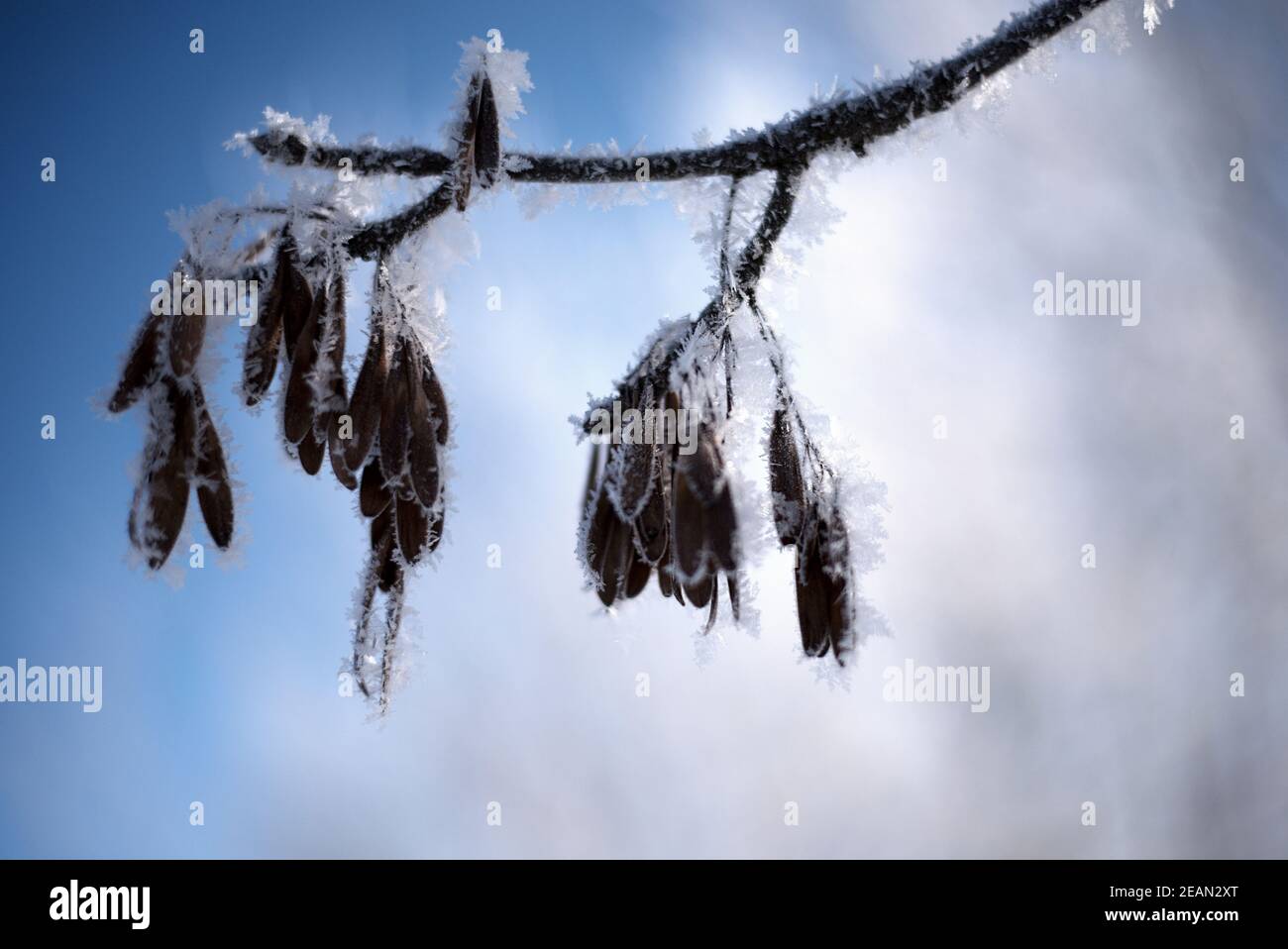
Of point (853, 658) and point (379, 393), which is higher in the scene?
point (379, 393)

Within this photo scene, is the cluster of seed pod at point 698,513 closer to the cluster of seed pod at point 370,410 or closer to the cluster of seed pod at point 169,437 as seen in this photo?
the cluster of seed pod at point 370,410

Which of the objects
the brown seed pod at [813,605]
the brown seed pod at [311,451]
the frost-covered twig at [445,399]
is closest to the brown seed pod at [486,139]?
the frost-covered twig at [445,399]

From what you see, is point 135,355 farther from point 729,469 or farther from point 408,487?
point 729,469

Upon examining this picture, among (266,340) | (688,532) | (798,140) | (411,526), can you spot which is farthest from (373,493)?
(798,140)

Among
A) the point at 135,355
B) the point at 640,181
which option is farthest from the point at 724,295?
the point at 135,355

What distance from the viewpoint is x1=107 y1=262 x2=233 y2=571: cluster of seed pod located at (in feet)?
2.01

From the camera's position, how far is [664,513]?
56 centimetres

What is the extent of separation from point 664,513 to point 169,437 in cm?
39

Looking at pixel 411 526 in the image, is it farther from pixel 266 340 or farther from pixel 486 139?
pixel 486 139

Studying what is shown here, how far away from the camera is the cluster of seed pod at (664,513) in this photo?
53 centimetres

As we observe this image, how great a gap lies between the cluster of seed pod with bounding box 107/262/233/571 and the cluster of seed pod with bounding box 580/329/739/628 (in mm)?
310

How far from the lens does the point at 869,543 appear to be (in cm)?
64

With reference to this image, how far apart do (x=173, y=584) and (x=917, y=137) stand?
76 cm

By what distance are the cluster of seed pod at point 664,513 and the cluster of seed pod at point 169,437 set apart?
0.31 metres
